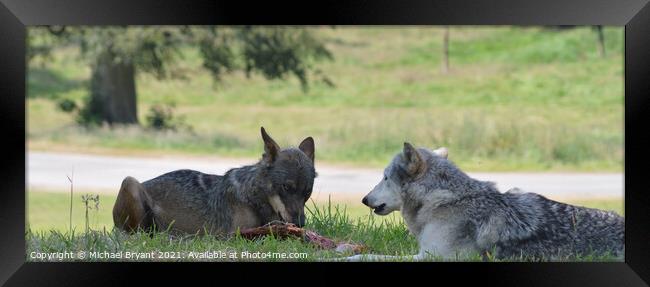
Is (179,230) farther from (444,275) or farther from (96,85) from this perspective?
(96,85)

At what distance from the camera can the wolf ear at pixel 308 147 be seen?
809 cm

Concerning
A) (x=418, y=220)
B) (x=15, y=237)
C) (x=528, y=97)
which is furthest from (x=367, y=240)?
(x=528, y=97)

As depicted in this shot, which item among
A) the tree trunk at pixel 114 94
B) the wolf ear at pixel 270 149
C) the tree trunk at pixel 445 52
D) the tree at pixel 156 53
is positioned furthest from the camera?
the tree trunk at pixel 445 52

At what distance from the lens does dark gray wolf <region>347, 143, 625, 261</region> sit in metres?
7.46

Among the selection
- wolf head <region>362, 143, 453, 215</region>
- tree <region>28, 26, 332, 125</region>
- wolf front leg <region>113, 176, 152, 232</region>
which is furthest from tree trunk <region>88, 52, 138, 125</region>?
wolf head <region>362, 143, 453, 215</region>

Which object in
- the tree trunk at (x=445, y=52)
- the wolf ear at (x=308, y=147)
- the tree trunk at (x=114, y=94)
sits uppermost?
the tree trunk at (x=445, y=52)

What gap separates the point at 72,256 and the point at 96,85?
1276cm

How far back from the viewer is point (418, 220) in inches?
302

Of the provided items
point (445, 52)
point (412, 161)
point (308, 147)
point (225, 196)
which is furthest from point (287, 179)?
point (445, 52)

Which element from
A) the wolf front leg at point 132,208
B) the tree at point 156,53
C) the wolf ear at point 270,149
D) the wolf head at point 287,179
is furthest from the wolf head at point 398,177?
the tree at point 156,53

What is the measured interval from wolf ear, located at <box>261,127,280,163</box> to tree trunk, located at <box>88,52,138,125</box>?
1193 cm

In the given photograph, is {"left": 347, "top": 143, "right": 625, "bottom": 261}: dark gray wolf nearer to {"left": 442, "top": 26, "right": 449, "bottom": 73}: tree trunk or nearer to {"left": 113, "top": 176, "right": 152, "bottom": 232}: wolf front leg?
{"left": 113, "top": 176, "right": 152, "bottom": 232}: wolf front leg

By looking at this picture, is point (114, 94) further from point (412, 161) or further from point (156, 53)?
point (412, 161)

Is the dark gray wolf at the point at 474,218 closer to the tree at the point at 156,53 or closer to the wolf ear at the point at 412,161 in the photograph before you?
the wolf ear at the point at 412,161
